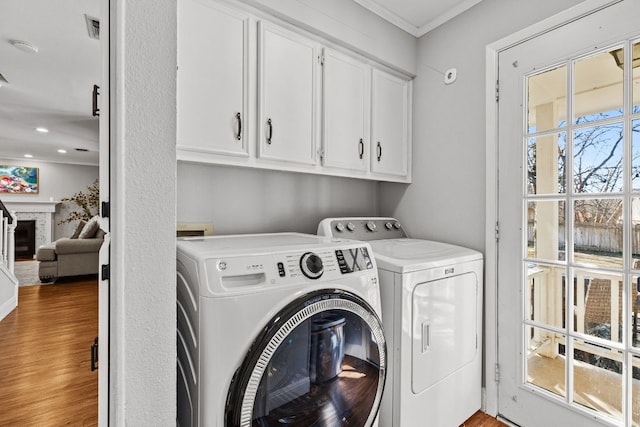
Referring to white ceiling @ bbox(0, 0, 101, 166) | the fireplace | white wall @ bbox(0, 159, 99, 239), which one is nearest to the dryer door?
white ceiling @ bbox(0, 0, 101, 166)

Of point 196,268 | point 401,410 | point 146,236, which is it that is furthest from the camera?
point 401,410

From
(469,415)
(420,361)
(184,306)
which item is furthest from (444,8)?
(469,415)

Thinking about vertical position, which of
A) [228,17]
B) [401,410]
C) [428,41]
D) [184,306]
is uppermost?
[428,41]

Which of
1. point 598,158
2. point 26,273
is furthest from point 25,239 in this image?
point 598,158

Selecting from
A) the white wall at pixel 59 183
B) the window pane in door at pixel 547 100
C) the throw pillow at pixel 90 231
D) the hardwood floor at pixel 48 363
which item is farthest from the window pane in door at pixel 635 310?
the white wall at pixel 59 183

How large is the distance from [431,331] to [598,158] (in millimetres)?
1112

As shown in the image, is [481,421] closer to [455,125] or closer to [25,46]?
[455,125]

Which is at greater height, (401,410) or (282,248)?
(282,248)

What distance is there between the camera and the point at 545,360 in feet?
5.40

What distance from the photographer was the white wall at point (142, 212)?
739 millimetres

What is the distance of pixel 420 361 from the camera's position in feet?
4.69

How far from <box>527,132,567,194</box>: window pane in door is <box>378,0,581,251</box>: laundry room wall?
0.25m

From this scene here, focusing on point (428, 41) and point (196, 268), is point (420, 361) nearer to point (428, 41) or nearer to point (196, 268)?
point (196, 268)

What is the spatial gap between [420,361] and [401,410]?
221mm
